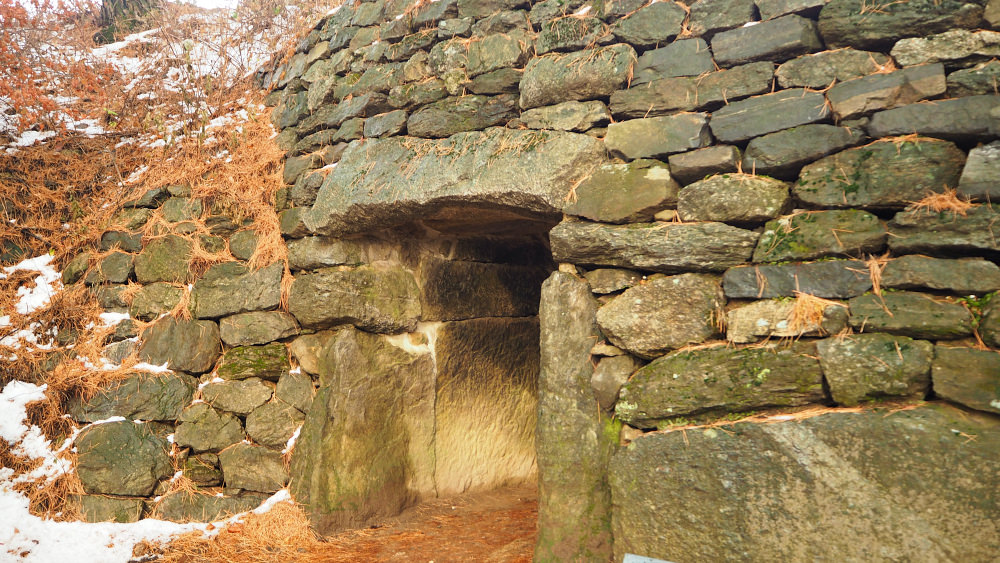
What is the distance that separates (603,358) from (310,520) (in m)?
2.13

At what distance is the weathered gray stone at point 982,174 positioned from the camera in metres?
2.29

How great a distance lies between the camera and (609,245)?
9.68 ft

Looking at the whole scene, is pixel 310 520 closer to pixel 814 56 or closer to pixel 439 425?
pixel 439 425

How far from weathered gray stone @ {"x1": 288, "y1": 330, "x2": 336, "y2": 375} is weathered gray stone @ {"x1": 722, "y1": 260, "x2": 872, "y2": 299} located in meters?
2.59

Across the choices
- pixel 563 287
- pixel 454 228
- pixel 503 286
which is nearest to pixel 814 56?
pixel 563 287

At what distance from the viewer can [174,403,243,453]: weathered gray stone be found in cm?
411

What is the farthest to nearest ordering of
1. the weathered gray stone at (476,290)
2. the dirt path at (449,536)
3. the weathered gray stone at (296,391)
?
1. the weathered gray stone at (476,290)
2. the weathered gray stone at (296,391)
3. the dirt path at (449,536)

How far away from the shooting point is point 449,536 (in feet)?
13.0

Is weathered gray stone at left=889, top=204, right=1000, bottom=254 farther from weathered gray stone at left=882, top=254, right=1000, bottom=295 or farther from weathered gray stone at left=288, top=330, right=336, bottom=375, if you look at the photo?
weathered gray stone at left=288, top=330, right=336, bottom=375

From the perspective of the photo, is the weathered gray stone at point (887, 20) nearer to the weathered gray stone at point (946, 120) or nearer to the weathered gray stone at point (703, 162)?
the weathered gray stone at point (946, 120)

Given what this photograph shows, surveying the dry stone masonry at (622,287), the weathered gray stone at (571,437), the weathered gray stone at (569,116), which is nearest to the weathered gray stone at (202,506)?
the dry stone masonry at (622,287)

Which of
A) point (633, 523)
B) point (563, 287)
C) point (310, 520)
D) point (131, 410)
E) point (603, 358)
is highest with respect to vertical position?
point (563, 287)

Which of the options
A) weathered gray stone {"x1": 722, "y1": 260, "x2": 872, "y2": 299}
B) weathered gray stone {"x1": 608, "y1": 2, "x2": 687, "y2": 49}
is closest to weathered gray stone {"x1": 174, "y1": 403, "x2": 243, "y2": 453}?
weathered gray stone {"x1": 722, "y1": 260, "x2": 872, "y2": 299}

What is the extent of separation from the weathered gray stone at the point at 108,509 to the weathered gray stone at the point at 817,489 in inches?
117
